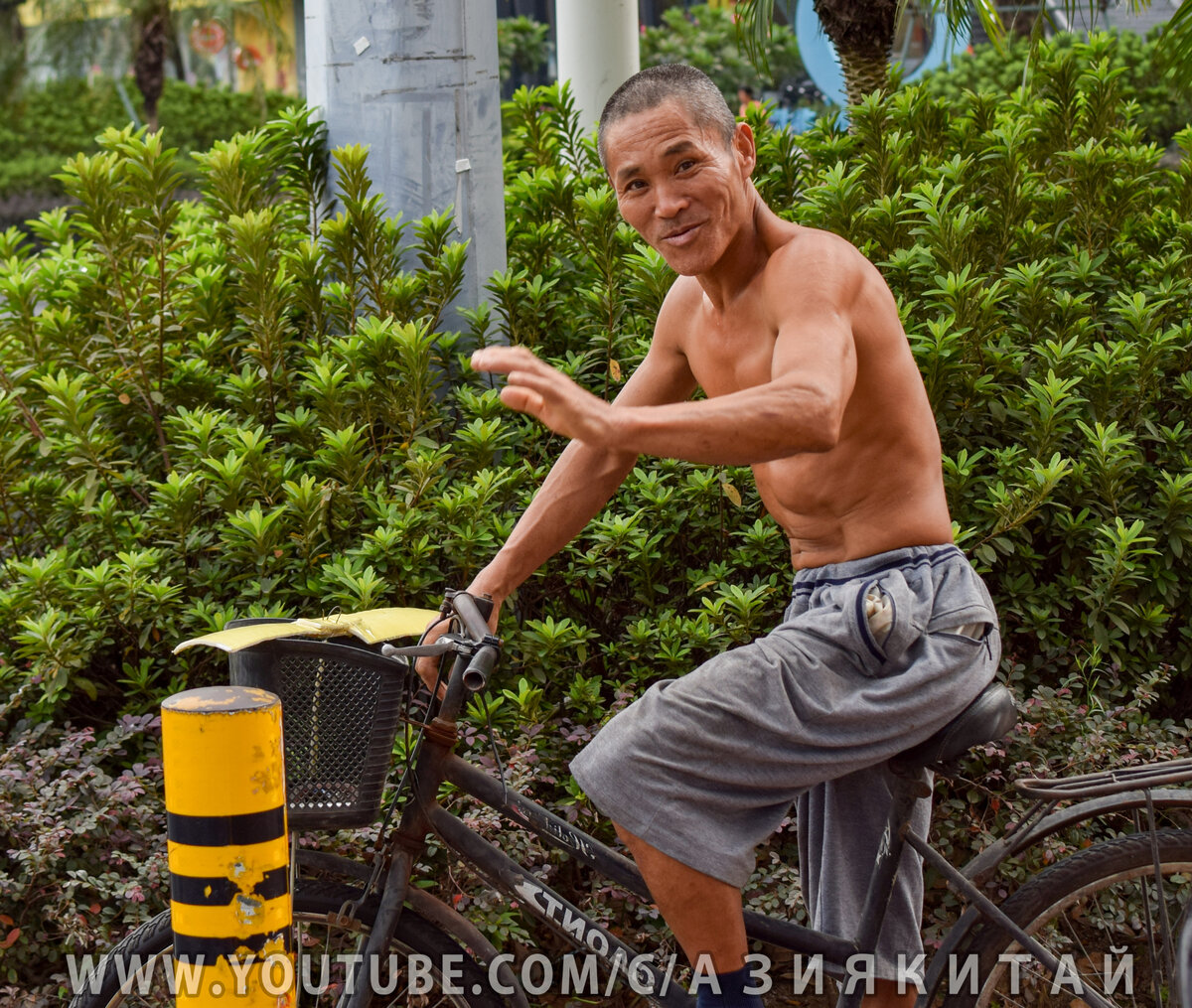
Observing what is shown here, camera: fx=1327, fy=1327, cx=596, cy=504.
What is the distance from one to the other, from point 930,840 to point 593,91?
4.46 metres

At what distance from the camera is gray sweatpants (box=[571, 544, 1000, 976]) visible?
94.4 inches

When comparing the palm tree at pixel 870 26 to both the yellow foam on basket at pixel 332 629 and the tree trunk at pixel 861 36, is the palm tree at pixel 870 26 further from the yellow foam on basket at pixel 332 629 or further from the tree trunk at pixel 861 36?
the yellow foam on basket at pixel 332 629

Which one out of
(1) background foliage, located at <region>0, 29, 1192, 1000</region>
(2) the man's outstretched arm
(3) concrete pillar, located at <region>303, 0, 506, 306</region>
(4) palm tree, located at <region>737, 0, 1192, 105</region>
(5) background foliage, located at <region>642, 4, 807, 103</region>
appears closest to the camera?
(2) the man's outstretched arm

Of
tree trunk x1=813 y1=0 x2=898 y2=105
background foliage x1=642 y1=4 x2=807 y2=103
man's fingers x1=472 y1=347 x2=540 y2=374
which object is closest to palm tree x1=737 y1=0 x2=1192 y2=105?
tree trunk x1=813 y1=0 x2=898 y2=105

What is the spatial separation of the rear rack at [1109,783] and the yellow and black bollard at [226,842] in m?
1.40

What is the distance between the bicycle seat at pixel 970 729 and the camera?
2459mm

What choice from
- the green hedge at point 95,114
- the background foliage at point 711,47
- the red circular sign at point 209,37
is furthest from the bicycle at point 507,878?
the red circular sign at point 209,37

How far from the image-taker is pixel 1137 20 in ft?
87.2

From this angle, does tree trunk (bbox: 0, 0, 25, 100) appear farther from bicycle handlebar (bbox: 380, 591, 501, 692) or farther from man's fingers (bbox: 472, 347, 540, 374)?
man's fingers (bbox: 472, 347, 540, 374)

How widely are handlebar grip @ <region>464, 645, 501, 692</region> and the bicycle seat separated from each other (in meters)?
0.82

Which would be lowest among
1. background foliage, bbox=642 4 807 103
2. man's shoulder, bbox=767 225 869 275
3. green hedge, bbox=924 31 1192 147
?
man's shoulder, bbox=767 225 869 275

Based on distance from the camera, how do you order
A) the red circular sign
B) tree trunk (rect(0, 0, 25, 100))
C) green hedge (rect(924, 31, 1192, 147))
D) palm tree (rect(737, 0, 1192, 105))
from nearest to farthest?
palm tree (rect(737, 0, 1192, 105)), green hedge (rect(924, 31, 1192, 147)), tree trunk (rect(0, 0, 25, 100)), the red circular sign

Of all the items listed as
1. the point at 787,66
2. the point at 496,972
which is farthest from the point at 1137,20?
the point at 496,972

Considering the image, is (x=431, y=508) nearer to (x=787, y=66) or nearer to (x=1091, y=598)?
(x=1091, y=598)
